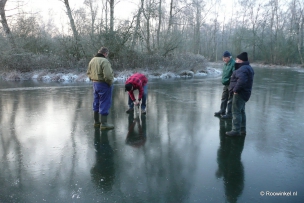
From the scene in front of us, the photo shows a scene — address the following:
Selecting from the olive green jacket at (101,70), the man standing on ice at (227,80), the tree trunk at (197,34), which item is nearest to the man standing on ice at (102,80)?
the olive green jacket at (101,70)

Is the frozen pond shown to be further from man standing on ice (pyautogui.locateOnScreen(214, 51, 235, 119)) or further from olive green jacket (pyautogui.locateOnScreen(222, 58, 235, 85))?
olive green jacket (pyautogui.locateOnScreen(222, 58, 235, 85))

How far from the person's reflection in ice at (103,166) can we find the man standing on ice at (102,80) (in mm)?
768

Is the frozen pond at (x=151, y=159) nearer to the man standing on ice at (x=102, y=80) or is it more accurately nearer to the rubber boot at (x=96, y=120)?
the rubber boot at (x=96, y=120)

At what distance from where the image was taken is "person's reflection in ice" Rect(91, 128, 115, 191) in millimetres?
3441

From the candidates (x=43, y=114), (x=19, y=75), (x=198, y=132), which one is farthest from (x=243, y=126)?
(x=19, y=75)

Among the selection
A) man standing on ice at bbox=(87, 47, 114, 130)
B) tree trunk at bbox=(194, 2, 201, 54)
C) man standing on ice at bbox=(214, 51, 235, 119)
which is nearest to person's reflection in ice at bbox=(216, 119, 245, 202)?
man standing on ice at bbox=(214, 51, 235, 119)

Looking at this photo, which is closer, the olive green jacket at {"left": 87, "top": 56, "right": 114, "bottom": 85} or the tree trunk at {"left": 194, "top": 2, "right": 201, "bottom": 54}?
the olive green jacket at {"left": 87, "top": 56, "right": 114, "bottom": 85}

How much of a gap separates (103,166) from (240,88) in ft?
10.5

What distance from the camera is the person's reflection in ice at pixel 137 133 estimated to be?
5.05 meters

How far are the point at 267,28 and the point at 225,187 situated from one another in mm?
58204

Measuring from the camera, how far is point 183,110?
8008mm

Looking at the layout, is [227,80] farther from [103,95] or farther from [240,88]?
[103,95]

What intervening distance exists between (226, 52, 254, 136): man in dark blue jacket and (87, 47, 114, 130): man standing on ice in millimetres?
2760

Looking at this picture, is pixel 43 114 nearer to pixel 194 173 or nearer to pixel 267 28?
pixel 194 173
